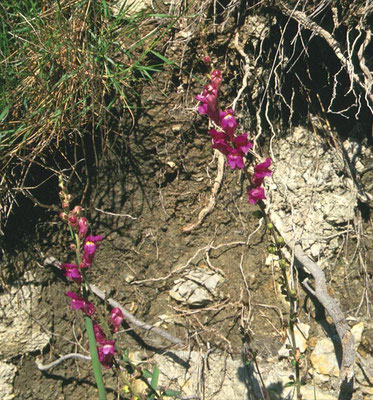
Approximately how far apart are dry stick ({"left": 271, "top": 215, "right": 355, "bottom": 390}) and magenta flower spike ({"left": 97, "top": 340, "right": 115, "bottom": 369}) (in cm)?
92

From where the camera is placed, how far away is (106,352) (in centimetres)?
174

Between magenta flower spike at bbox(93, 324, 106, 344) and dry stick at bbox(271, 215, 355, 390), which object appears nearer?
magenta flower spike at bbox(93, 324, 106, 344)

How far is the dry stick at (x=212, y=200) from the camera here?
232cm

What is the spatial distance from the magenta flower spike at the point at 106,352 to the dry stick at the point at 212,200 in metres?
0.76

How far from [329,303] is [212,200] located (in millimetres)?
685

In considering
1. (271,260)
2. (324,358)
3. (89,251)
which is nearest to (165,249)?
(271,260)

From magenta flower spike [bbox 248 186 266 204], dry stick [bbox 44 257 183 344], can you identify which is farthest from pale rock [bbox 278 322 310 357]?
magenta flower spike [bbox 248 186 266 204]

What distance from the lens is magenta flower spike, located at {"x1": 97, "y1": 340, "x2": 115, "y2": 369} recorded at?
5.71ft

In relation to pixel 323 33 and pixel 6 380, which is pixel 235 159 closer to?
pixel 323 33

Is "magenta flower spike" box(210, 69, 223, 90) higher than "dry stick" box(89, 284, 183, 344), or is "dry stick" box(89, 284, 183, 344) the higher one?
"magenta flower spike" box(210, 69, 223, 90)

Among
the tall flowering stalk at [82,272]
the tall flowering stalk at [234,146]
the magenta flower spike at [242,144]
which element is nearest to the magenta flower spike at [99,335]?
the tall flowering stalk at [82,272]

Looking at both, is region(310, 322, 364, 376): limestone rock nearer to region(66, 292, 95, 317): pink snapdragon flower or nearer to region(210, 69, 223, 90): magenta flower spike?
region(66, 292, 95, 317): pink snapdragon flower

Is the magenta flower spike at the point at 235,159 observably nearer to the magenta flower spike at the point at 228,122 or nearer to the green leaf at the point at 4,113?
the magenta flower spike at the point at 228,122

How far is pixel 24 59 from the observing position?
2.11m
